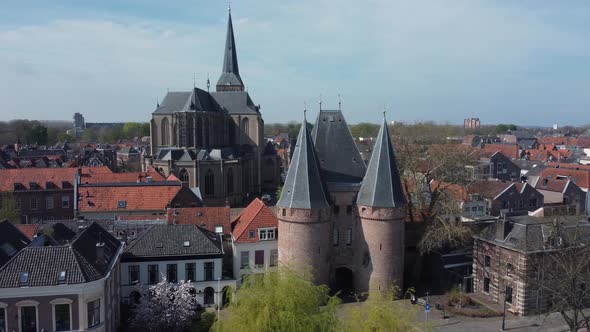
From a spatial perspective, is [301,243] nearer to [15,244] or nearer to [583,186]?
[15,244]

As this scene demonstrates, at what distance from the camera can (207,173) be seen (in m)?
81.4

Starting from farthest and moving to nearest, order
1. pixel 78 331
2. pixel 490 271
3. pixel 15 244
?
pixel 490 271
pixel 15 244
pixel 78 331

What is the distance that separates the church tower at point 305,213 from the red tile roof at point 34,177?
126ft

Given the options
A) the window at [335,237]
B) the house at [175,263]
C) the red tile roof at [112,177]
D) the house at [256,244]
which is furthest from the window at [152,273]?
the red tile roof at [112,177]

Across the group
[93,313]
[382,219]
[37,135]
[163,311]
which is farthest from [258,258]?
[37,135]

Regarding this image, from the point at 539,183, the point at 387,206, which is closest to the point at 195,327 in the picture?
the point at 387,206

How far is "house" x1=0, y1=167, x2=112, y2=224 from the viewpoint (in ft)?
207

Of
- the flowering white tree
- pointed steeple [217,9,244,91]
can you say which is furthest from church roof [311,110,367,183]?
pointed steeple [217,9,244,91]

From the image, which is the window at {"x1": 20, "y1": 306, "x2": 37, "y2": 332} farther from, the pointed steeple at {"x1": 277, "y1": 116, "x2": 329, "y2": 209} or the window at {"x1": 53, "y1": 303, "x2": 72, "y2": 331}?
the pointed steeple at {"x1": 277, "y1": 116, "x2": 329, "y2": 209}

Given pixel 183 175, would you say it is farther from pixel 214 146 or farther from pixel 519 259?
pixel 519 259

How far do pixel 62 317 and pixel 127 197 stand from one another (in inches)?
1116

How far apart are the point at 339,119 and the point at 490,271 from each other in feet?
59.1

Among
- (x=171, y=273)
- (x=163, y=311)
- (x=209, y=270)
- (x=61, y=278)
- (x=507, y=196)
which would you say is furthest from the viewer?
(x=507, y=196)

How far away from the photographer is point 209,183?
81.9 m
